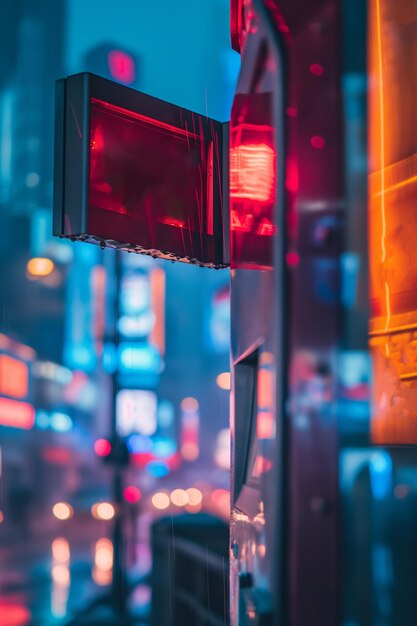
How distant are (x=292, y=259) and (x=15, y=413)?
142ft

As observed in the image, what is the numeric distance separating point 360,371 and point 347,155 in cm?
43

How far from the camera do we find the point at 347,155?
1.76m

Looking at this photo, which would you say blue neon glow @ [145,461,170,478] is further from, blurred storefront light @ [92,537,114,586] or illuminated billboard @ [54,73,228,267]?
illuminated billboard @ [54,73,228,267]

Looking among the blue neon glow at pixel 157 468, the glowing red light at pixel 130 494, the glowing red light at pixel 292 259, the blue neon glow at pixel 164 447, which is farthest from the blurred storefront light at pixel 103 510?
the blue neon glow at pixel 157 468

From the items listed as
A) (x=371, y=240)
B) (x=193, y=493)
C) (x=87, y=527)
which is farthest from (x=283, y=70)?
(x=193, y=493)

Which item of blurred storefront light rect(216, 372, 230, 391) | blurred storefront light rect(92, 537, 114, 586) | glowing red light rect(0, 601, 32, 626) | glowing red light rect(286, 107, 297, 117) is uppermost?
blurred storefront light rect(216, 372, 230, 391)

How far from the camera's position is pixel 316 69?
1.78 metres

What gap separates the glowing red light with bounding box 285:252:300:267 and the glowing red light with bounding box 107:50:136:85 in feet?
99.2

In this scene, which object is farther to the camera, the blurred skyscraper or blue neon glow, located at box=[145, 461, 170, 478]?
the blurred skyscraper

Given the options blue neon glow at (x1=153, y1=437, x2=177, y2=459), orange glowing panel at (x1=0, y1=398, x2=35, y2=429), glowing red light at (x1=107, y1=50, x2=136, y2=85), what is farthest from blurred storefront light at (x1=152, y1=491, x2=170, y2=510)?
blue neon glow at (x1=153, y1=437, x2=177, y2=459)

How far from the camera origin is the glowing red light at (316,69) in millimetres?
1770

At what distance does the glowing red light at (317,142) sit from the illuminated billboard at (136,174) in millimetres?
918

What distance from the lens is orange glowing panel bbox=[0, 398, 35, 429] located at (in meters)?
40.9

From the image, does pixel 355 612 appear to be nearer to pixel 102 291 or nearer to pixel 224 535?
pixel 224 535
